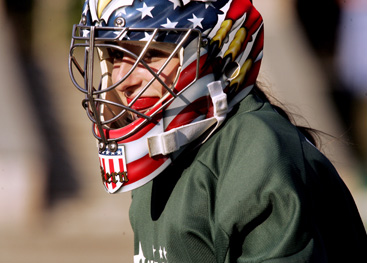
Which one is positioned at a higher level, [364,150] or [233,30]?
[233,30]

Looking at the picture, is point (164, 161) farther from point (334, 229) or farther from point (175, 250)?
point (334, 229)

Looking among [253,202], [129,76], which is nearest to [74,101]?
[129,76]

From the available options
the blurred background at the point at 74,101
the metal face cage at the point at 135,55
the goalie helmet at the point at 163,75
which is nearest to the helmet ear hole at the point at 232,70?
the goalie helmet at the point at 163,75

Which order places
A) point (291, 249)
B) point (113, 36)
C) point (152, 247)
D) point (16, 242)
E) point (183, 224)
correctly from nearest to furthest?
1. point (291, 249)
2. point (183, 224)
3. point (113, 36)
4. point (152, 247)
5. point (16, 242)

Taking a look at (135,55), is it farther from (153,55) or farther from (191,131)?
(191,131)

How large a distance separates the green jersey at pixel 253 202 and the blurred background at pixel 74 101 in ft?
11.2

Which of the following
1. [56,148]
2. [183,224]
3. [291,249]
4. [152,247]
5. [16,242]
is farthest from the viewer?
[56,148]

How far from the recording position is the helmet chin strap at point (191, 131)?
193 centimetres

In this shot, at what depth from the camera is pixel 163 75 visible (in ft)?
6.53

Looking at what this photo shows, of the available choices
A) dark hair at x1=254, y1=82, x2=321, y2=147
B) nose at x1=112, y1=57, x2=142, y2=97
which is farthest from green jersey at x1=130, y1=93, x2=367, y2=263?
nose at x1=112, y1=57, x2=142, y2=97

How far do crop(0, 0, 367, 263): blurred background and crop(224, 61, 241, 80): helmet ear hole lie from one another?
341cm

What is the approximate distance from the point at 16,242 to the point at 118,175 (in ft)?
11.4

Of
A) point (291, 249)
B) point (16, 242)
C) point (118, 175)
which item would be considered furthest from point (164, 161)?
point (16, 242)

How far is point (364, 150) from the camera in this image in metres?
5.94
